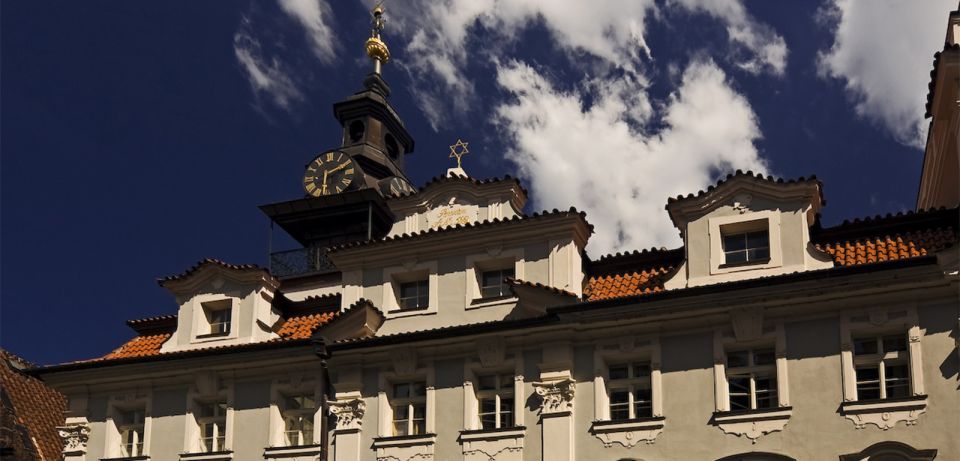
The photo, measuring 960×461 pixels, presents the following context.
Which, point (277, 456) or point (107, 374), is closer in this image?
point (277, 456)

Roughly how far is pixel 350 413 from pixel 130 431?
6.82 meters

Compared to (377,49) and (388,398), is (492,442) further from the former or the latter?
(377,49)

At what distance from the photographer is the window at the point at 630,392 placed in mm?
26453

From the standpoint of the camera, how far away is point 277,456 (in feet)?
95.7

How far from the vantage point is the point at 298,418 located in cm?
2995

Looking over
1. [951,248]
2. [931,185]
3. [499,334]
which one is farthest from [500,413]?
[931,185]

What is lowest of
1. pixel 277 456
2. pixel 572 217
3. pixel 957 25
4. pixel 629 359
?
pixel 277 456

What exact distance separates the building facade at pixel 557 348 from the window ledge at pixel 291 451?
56 millimetres

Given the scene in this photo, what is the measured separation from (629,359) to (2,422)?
21.2m

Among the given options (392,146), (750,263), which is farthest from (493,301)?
(392,146)

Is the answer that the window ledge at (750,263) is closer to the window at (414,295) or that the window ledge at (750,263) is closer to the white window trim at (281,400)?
the window at (414,295)

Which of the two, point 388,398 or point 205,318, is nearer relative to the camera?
point 388,398

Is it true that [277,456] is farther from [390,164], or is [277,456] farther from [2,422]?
[390,164]

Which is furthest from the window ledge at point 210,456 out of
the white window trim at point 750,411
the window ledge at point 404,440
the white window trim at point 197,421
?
the white window trim at point 750,411
